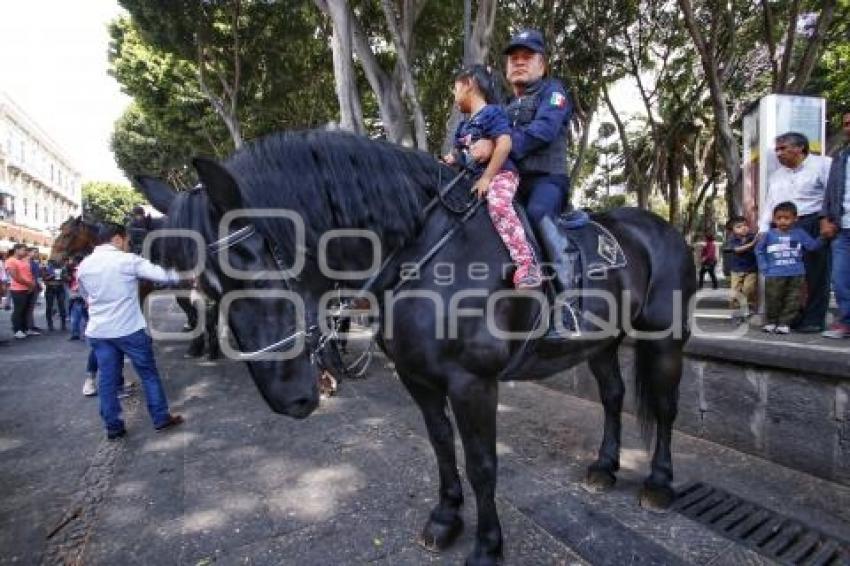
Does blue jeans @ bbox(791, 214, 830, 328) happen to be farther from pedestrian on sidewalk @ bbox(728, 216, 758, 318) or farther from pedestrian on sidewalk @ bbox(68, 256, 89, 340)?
pedestrian on sidewalk @ bbox(68, 256, 89, 340)

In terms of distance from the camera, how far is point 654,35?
1552cm

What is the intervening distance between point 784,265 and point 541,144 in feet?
14.0

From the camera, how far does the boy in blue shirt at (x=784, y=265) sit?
17.7ft

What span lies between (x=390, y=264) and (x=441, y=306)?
324 mm

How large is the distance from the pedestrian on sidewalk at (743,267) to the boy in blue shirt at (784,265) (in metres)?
1.38

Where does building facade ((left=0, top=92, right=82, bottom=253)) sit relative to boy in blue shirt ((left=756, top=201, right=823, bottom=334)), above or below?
above

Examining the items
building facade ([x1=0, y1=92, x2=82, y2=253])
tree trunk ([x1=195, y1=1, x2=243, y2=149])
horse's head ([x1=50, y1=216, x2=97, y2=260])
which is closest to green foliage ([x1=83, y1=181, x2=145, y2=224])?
building facade ([x1=0, y1=92, x2=82, y2=253])

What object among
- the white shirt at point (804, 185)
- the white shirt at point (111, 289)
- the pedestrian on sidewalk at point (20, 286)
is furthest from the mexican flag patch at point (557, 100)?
the pedestrian on sidewalk at point (20, 286)

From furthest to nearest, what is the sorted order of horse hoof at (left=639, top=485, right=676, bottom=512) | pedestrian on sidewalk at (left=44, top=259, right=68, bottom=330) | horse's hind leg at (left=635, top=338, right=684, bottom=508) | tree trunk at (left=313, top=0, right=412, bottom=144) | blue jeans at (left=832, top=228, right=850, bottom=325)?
pedestrian on sidewalk at (left=44, top=259, right=68, bottom=330) < tree trunk at (left=313, top=0, right=412, bottom=144) < blue jeans at (left=832, top=228, right=850, bottom=325) < horse's hind leg at (left=635, top=338, right=684, bottom=508) < horse hoof at (left=639, top=485, right=676, bottom=512)

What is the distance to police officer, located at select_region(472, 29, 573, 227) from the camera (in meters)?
2.78

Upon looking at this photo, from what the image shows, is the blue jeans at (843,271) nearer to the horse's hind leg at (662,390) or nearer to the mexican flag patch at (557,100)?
the horse's hind leg at (662,390)

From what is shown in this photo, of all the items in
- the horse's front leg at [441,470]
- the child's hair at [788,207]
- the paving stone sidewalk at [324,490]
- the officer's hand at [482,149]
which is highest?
the child's hair at [788,207]

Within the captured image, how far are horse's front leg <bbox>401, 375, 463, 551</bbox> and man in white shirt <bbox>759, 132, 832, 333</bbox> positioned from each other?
4681 mm

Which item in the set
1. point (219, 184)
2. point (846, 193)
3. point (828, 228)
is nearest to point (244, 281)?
point (219, 184)
